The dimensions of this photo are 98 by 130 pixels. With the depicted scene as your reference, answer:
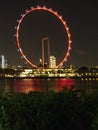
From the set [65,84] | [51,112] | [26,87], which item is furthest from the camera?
[26,87]

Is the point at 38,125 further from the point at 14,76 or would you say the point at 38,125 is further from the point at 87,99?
the point at 14,76

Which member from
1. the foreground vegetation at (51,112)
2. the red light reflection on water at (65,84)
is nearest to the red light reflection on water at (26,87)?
the red light reflection on water at (65,84)

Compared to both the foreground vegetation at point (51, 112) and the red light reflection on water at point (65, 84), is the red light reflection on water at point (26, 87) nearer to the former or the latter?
the red light reflection on water at point (65, 84)

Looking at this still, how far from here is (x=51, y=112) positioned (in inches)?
229

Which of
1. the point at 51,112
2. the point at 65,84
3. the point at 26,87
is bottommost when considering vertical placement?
the point at 51,112

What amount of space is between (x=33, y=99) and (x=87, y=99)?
0.66 m

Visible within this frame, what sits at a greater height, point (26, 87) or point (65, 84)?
point (26, 87)

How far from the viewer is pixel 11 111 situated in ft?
19.4

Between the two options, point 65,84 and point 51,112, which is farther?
point 65,84

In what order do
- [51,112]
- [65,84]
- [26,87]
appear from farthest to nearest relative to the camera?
[26,87] < [65,84] < [51,112]

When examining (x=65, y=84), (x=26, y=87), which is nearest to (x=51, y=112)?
(x=65, y=84)

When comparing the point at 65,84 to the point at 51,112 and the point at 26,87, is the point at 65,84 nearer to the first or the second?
the point at 51,112

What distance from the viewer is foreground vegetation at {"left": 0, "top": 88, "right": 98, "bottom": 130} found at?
5.76 meters

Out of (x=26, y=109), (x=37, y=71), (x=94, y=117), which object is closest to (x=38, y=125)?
(x=26, y=109)
